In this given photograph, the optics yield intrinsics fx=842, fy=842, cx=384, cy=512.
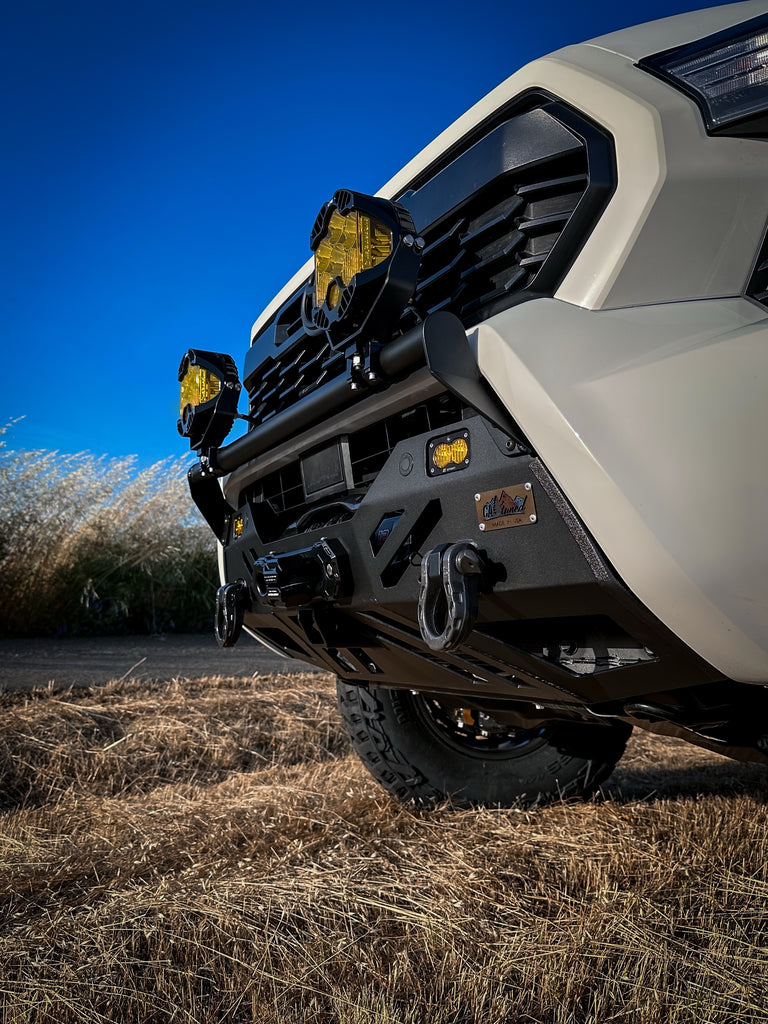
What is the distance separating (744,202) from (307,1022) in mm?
1548

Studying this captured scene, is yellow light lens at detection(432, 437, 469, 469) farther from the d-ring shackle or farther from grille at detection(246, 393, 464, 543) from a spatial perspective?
the d-ring shackle

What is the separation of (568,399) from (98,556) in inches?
277

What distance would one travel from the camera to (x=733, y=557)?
1224mm

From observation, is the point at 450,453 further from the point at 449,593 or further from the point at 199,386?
the point at 199,386

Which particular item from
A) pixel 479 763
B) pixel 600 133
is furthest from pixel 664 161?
pixel 479 763

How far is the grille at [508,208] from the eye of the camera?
145 cm

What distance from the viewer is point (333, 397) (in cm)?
180

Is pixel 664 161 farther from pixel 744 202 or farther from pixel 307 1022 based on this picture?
pixel 307 1022

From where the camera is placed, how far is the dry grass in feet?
4.89

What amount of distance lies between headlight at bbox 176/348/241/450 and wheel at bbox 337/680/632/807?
1027 millimetres

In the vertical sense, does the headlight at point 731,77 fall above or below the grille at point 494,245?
above

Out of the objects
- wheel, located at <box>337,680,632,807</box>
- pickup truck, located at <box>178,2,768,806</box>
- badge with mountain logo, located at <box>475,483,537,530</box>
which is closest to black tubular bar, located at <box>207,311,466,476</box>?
pickup truck, located at <box>178,2,768,806</box>

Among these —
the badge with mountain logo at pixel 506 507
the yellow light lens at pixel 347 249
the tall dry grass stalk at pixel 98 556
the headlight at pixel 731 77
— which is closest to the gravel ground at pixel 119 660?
the tall dry grass stalk at pixel 98 556

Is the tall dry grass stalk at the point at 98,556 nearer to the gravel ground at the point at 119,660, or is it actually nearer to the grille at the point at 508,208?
the gravel ground at the point at 119,660
